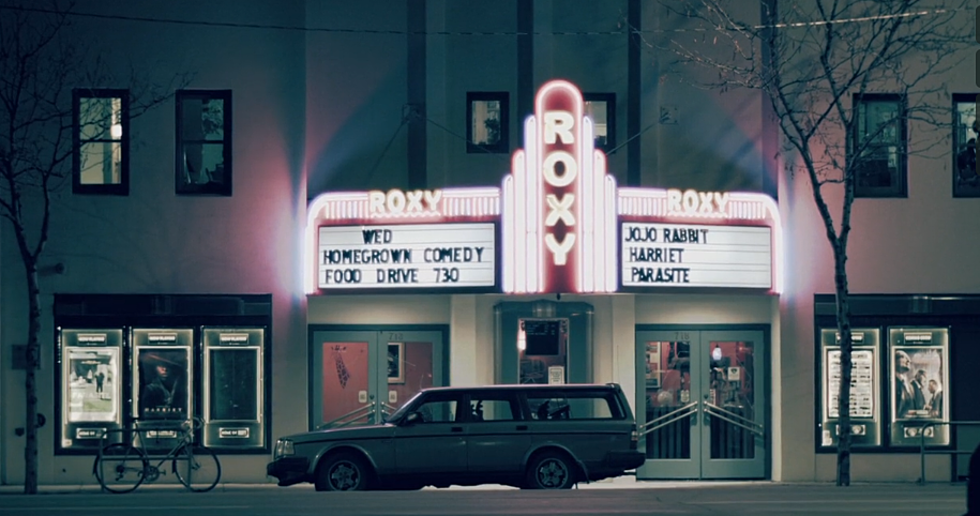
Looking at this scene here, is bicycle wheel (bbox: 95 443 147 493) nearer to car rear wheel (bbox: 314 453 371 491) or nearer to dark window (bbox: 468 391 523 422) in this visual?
car rear wheel (bbox: 314 453 371 491)

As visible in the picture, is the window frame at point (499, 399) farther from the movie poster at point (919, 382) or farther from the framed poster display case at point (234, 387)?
the movie poster at point (919, 382)

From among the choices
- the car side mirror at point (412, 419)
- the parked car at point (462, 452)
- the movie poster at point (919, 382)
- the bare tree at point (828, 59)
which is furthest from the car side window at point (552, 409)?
the movie poster at point (919, 382)

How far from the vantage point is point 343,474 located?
18.9 metres

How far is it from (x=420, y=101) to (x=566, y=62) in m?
2.54

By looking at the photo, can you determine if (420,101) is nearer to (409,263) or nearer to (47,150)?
(409,263)

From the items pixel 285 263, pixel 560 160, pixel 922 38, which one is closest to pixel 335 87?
pixel 285 263

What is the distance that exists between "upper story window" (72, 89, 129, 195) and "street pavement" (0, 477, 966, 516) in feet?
18.2

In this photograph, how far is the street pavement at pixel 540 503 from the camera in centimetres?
1454

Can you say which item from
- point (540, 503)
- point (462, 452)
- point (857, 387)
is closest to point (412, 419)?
point (462, 452)

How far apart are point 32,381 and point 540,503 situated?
8.79 m

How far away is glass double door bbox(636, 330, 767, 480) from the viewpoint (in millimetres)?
22688

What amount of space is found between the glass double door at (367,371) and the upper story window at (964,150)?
899 cm

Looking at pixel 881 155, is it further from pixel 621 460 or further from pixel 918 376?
pixel 621 460

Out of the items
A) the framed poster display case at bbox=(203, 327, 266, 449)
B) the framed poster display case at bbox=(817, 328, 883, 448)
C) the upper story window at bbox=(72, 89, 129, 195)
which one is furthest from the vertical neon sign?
→ the upper story window at bbox=(72, 89, 129, 195)
